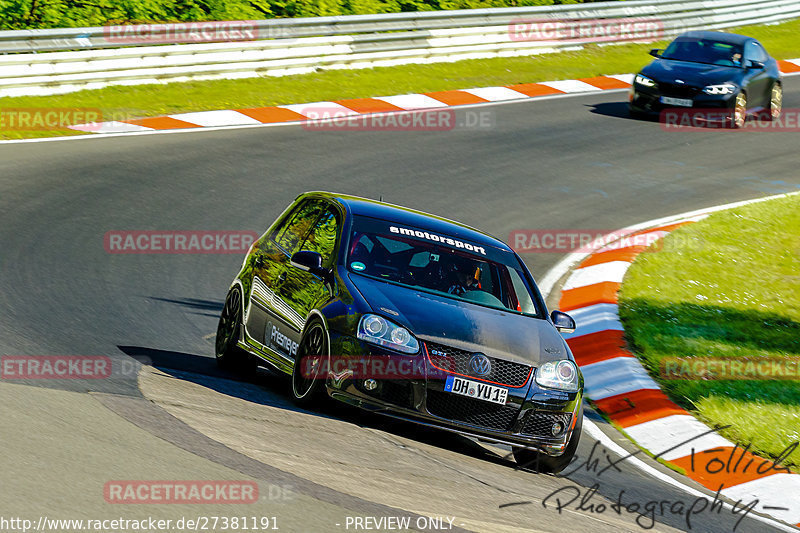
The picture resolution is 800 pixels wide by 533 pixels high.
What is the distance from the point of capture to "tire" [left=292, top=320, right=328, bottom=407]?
764 cm

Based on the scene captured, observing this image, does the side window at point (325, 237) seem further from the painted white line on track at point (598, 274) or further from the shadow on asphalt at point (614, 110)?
the shadow on asphalt at point (614, 110)

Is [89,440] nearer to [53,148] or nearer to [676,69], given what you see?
[53,148]

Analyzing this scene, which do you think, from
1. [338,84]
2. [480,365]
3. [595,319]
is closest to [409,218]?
[480,365]

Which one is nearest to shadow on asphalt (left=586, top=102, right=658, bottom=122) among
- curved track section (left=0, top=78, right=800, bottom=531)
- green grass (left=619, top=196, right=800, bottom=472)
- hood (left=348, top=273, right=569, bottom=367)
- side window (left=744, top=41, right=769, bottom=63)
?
curved track section (left=0, top=78, right=800, bottom=531)

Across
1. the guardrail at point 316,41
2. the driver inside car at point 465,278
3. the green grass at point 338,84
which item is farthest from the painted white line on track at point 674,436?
the guardrail at point 316,41

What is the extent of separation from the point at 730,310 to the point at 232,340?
580 cm

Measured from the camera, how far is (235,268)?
12.2m

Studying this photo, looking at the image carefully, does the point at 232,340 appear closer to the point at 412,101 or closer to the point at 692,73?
the point at 412,101

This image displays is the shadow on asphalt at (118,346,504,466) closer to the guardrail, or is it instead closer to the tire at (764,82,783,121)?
the guardrail

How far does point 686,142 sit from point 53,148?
1097cm

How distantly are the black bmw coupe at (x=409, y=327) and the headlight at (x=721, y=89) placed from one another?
13.0 meters

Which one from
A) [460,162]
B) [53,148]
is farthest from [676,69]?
[53,148]

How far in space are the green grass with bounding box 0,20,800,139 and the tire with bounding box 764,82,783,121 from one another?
404 cm

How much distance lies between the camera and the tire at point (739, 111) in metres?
A: 21.2
